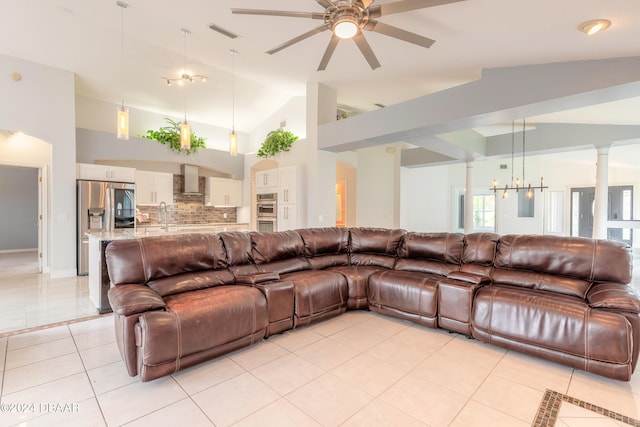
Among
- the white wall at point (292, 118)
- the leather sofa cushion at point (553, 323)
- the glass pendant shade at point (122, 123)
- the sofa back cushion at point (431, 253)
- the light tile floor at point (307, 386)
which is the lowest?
the light tile floor at point (307, 386)

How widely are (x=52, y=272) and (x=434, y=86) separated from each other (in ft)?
23.8

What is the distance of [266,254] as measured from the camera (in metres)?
3.44

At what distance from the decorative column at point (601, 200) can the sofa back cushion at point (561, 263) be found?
350 cm

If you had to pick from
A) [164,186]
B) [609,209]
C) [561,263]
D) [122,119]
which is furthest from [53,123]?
[609,209]

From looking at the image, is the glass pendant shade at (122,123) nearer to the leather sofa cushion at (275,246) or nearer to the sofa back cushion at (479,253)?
the leather sofa cushion at (275,246)

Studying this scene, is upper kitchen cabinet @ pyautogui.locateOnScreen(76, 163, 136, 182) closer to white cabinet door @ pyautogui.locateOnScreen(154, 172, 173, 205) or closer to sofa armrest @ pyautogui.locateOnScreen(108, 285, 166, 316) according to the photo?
white cabinet door @ pyautogui.locateOnScreen(154, 172, 173, 205)

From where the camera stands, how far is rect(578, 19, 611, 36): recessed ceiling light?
2.54 m

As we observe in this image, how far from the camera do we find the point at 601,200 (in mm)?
5441

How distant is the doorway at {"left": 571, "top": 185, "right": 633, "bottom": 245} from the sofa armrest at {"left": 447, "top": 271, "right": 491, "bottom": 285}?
809 cm

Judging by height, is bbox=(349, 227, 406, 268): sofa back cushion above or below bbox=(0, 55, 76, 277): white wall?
below

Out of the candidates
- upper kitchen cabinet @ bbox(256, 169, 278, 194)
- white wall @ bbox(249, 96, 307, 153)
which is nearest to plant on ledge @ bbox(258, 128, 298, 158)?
white wall @ bbox(249, 96, 307, 153)

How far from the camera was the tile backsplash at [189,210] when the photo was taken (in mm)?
7188

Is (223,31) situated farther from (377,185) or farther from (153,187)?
(377,185)

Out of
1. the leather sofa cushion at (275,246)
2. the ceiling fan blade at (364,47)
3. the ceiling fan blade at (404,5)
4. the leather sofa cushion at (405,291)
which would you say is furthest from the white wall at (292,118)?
the ceiling fan blade at (404,5)
